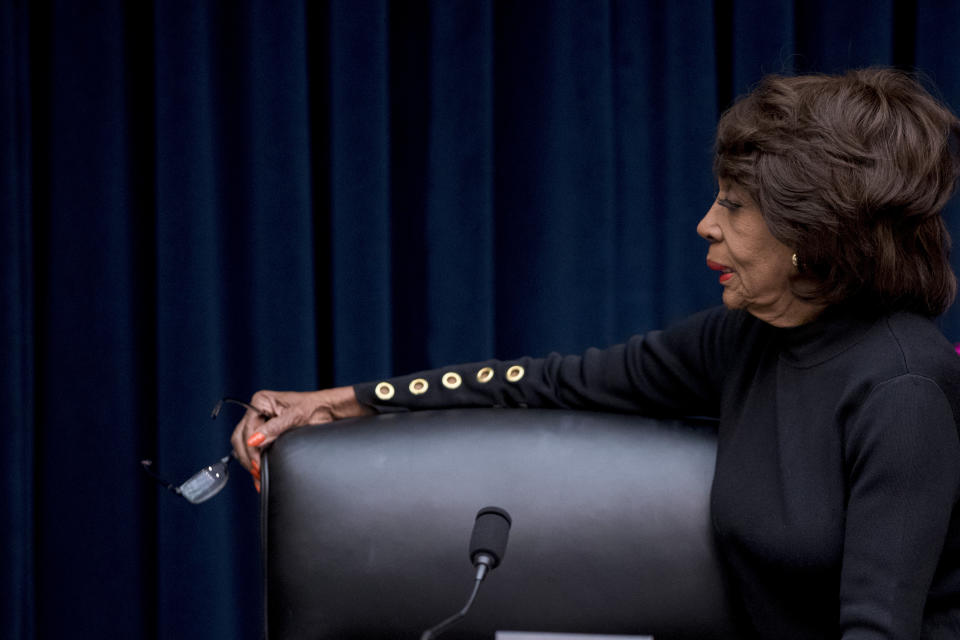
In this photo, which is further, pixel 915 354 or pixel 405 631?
pixel 405 631

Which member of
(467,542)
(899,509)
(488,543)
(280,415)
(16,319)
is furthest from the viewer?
(16,319)

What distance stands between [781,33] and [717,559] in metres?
1.09

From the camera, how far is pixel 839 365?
3.64ft

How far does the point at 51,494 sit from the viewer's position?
189 cm

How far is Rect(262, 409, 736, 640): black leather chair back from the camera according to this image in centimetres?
123

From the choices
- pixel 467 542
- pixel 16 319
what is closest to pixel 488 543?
pixel 467 542

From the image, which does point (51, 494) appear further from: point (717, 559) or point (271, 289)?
point (717, 559)

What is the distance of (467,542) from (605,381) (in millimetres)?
306

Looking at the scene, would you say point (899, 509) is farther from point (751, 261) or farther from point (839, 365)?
point (751, 261)

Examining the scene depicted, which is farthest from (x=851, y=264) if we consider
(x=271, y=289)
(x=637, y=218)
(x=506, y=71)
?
(x=271, y=289)

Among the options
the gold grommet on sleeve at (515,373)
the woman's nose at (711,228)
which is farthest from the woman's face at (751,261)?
the gold grommet on sleeve at (515,373)

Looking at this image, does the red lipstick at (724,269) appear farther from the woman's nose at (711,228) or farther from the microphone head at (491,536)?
the microphone head at (491,536)

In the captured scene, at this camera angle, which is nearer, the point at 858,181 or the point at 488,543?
the point at 488,543

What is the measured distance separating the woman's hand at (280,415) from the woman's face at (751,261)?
0.56 meters
